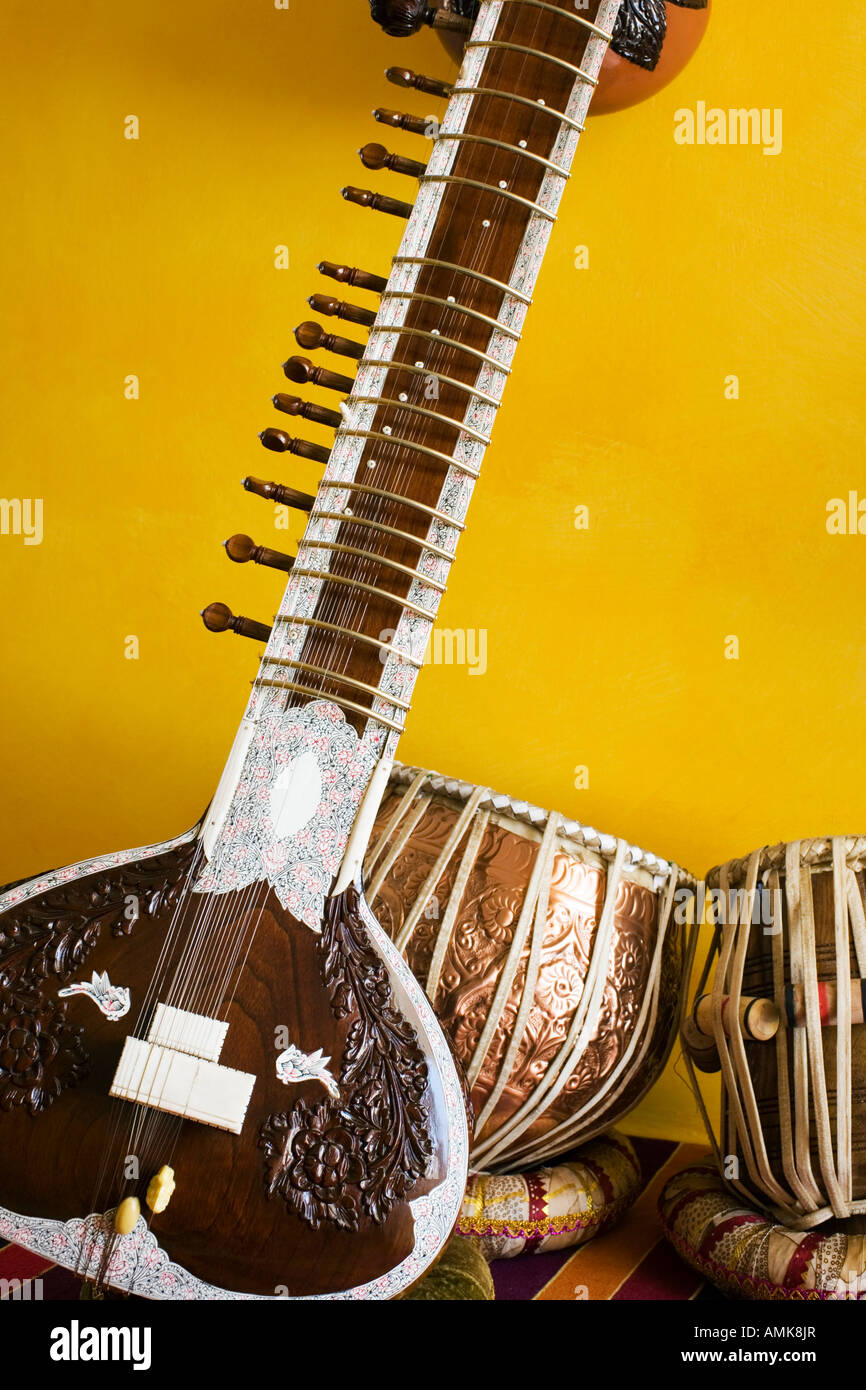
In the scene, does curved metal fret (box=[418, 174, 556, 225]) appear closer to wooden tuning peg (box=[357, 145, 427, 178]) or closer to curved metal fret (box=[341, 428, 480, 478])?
wooden tuning peg (box=[357, 145, 427, 178])

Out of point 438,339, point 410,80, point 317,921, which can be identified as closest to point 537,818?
point 317,921

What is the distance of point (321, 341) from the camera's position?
161 centimetres

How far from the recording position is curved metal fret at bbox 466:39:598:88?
5.32 feet

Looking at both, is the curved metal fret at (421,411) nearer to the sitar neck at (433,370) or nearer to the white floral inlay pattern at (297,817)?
the sitar neck at (433,370)

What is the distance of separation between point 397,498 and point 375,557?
0.27 feet

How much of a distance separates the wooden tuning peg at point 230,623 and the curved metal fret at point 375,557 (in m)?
0.13

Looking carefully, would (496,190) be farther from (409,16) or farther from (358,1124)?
(358,1124)

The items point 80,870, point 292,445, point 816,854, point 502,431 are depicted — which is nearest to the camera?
point 80,870

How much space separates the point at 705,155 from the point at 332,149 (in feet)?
2.61

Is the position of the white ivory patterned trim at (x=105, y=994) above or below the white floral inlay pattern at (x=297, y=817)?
below

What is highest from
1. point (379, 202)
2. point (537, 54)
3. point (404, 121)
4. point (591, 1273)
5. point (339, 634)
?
point (537, 54)

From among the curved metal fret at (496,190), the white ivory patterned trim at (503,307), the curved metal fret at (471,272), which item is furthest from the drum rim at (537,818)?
the curved metal fret at (496,190)

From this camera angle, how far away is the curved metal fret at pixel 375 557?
152 centimetres

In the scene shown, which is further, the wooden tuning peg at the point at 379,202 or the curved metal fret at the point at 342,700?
the wooden tuning peg at the point at 379,202
